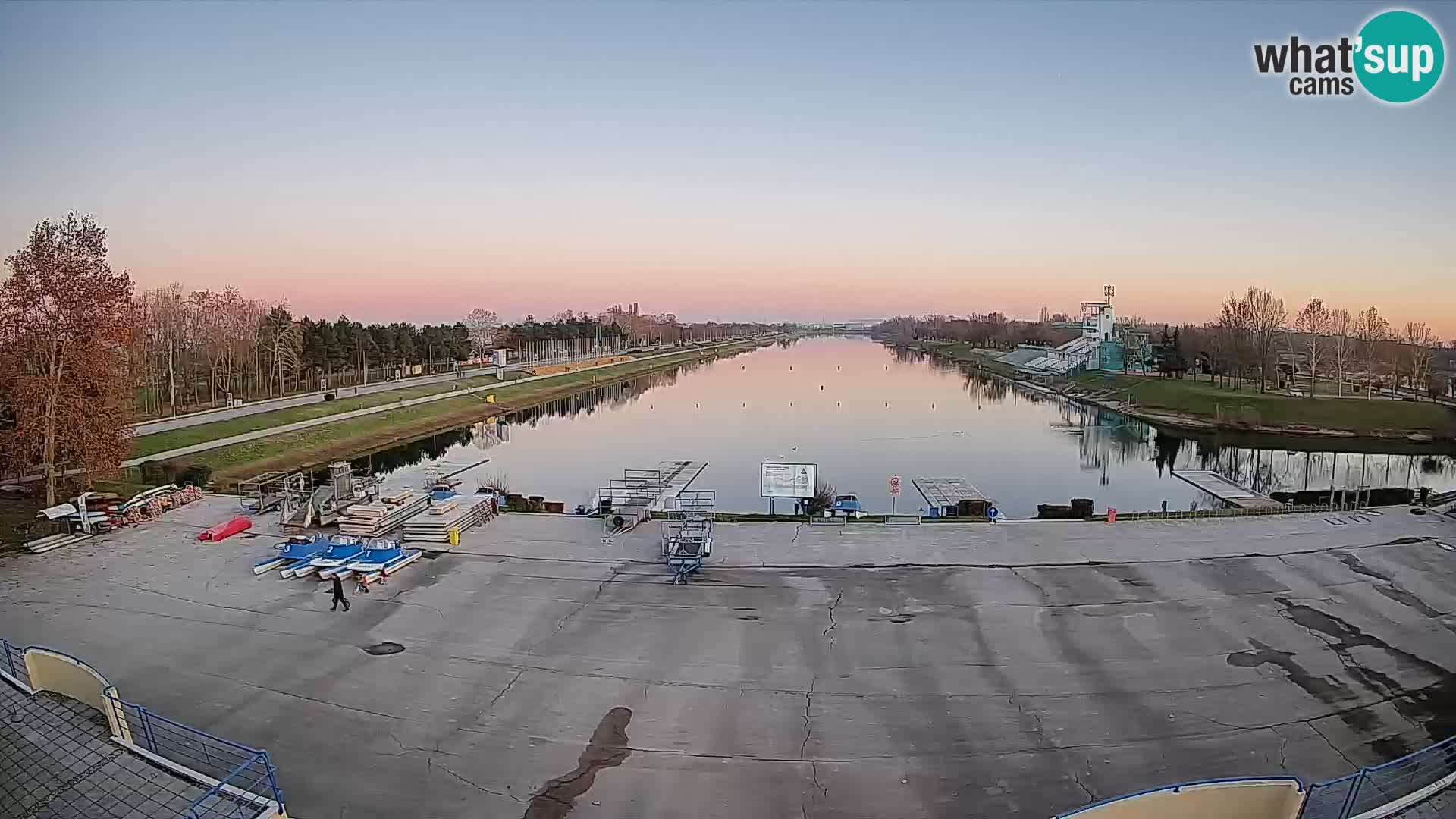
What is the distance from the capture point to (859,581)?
1549cm

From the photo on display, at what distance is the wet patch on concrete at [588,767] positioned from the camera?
28.0 ft

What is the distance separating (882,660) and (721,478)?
22.2 meters

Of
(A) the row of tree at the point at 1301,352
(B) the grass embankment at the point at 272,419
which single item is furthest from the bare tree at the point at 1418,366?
(B) the grass embankment at the point at 272,419

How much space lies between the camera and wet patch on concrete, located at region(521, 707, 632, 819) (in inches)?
336

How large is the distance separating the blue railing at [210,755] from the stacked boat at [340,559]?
5370 millimetres

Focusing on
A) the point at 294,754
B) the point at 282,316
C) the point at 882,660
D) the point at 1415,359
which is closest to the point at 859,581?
the point at 882,660

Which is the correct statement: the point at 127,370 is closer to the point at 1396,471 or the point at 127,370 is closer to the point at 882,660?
the point at 882,660

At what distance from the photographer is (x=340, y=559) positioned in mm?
16297

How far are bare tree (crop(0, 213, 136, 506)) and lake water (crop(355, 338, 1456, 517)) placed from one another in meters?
13.9

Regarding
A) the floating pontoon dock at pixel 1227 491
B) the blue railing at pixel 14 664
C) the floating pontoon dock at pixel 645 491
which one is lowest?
the floating pontoon dock at pixel 1227 491

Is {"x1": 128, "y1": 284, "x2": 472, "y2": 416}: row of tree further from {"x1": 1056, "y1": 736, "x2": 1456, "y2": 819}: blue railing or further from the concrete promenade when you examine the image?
{"x1": 1056, "y1": 736, "x2": 1456, "y2": 819}: blue railing

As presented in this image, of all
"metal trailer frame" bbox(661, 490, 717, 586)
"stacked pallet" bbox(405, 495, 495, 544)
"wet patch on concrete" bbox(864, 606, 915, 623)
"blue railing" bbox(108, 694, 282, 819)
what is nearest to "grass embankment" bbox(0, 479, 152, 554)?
"stacked pallet" bbox(405, 495, 495, 544)

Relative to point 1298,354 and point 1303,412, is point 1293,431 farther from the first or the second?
point 1298,354

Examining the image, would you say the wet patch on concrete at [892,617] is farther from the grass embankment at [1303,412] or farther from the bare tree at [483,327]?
the bare tree at [483,327]
